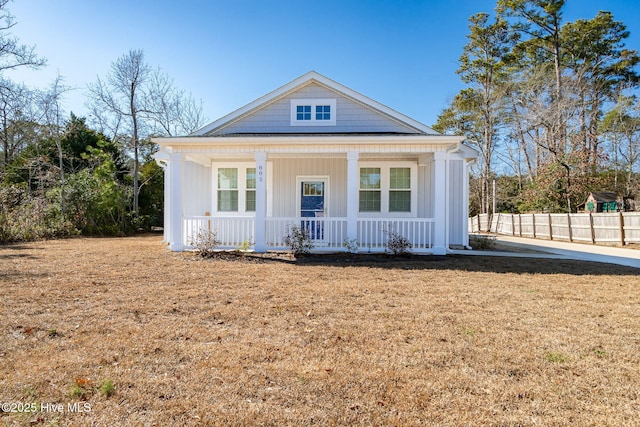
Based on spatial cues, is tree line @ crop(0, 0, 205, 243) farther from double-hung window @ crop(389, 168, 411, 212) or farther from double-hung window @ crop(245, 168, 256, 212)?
double-hung window @ crop(389, 168, 411, 212)

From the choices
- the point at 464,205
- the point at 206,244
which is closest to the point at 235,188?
the point at 206,244

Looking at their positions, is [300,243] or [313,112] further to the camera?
[313,112]

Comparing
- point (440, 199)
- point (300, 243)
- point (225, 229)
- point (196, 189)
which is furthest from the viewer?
point (196, 189)

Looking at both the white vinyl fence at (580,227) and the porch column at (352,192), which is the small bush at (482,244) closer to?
the porch column at (352,192)

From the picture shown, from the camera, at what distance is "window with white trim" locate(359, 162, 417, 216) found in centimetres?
1117

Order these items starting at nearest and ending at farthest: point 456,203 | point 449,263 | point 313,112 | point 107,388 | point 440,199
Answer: point 107,388 < point 449,263 < point 440,199 < point 313,112 < point 456,203

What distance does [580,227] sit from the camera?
15.3 m

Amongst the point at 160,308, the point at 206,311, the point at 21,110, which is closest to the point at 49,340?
the point at 160,308

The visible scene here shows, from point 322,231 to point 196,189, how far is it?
14.7 feet

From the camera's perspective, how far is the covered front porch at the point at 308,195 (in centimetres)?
944

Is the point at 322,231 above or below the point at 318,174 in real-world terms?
below

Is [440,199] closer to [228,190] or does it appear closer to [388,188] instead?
[388,188]

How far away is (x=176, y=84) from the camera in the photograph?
2527 cm

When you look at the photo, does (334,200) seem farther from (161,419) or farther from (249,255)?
(161,419)
